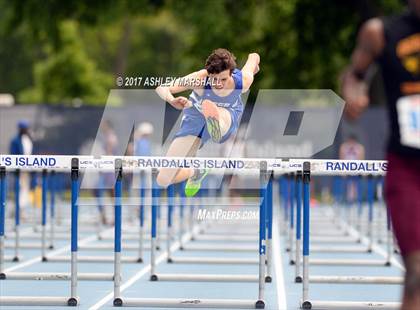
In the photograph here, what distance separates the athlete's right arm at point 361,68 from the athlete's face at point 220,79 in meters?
4.43

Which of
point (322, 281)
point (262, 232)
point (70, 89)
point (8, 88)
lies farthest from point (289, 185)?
point (8, 88)

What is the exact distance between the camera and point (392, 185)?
5.90 m

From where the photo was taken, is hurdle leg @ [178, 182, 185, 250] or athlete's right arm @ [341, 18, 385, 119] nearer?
athlete's right arm @ [341, 18, 385, 119]

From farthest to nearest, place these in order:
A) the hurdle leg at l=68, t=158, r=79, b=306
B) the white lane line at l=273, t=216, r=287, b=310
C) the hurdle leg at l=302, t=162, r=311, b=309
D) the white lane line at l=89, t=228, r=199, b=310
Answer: the white lane line at l=273, t=216, r=287, b=310, the white lane line at l=89, t=228, r=199, b=310, the hurdle leg at l=302, t=162, r=311, b=309, the hurdle leg at l=68, t=158, r=79, b=306

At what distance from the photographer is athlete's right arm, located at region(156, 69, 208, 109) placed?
10.5m

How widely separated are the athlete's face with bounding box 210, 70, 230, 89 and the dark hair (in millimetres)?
30

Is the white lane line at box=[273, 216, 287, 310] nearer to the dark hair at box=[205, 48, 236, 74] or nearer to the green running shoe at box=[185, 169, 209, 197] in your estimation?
the green running shoe at box=[185, 169, 209, 197]

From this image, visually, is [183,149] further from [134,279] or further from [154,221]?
[134,279]

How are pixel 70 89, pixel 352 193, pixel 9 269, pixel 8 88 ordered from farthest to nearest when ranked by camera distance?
pixel 8 88 < pixel 70 89 < pixel 352 193 < pixel 9 269

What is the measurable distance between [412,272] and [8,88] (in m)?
71.4

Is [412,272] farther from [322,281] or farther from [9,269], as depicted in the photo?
[9,269]

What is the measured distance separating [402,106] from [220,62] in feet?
15.0

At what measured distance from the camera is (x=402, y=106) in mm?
5914

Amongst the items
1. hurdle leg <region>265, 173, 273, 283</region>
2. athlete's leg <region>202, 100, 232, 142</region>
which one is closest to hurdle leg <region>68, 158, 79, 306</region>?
athlete's leg <region>202, 100, 232, 142</region>
